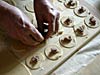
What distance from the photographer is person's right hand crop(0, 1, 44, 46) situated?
684mm

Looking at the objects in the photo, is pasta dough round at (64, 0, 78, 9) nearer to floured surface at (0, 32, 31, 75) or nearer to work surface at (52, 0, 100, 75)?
work surface at (52, 0, 100, 75)

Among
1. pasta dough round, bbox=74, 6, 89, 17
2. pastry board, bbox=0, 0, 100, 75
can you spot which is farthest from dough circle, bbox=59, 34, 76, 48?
pasta dough round, bbox=74, 6, 89, 17

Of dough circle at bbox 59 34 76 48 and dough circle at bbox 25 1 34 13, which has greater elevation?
dough circle at bbox 25 1 34 13

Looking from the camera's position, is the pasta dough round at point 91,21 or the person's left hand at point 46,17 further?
the pasta dough round at point 91,21

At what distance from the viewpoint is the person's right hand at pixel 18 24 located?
26.9 inches

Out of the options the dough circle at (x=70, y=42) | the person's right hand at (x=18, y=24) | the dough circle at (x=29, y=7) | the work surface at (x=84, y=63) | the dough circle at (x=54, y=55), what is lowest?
the work surface at (x=84, y=63)

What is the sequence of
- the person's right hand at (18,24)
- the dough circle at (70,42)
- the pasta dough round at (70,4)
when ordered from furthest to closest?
1. the pasta dough round at (70,4)
2. the dough circle at (70,42)
3. the person's right hand at (18,24)

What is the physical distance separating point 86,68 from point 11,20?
296 mm

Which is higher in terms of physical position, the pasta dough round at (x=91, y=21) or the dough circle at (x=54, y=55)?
the pasta dough round at (x=91, y=21)

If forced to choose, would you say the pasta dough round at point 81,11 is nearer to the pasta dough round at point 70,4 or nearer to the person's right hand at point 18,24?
the pasta dough round at point 70,4

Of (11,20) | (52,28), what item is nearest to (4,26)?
(11,20)

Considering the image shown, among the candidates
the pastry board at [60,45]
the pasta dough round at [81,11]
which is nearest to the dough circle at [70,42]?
the pastry board at [60,45]

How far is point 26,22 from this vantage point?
687 millimetres

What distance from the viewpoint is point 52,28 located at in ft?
2.33
